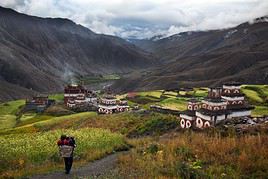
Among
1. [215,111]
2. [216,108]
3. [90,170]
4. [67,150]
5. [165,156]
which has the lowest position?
[90,170]

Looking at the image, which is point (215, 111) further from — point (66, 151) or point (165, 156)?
point (66, 151)

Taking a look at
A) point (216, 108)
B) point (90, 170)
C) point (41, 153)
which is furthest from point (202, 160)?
point (216, 108)

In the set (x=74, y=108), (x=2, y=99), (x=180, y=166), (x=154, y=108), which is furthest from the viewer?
(x=2, y=99)

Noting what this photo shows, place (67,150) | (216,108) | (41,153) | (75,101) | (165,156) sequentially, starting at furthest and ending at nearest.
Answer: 1. (75,101)
2. (216,108)
3. (41,153)
4. (67,150)
5. (165,156)

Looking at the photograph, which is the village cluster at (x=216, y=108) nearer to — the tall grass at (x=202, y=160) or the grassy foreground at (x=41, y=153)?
the grassy foreground at (x=41, y=153)

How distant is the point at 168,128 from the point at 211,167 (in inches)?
920

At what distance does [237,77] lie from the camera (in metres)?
162

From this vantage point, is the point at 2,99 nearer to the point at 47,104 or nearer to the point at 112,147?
the point at 47,104

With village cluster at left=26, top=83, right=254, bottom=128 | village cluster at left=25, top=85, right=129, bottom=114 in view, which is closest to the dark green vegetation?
village cluster at left=26, top=83, right=254, bottom=128

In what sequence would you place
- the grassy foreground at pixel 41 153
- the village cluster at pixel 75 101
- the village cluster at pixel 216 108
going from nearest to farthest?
the grassy foreground at pixel 41 153 < the village cluster at pixel 216 108 < the village cluster at pixel 75 101

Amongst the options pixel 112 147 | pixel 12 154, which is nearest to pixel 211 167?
pixel 112 147

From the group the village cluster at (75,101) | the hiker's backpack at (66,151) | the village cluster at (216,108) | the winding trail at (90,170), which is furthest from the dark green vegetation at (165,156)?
the village cluster at (75,101)

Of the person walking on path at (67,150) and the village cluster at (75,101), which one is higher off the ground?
the person walking on path at (67,150)

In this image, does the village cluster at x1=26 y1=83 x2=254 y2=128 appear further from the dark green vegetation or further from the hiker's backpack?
the hiker's backpack
